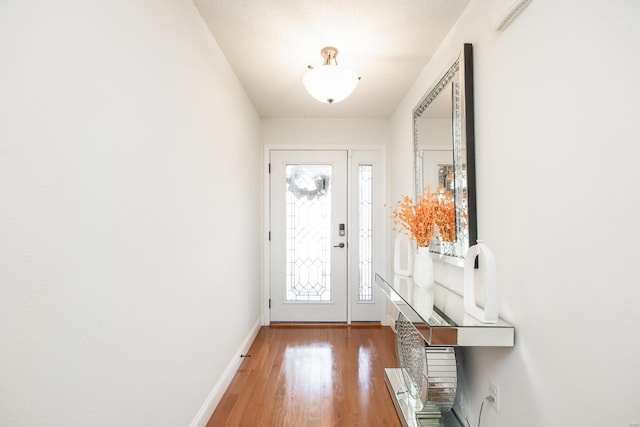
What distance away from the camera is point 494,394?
5.32ft

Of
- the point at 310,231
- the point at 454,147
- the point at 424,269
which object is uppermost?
the point at 454,147

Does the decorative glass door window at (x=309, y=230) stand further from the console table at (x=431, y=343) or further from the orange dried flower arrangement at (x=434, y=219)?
the orange dried flower arrangement at (x=434, y=219)

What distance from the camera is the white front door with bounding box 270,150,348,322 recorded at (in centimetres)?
403

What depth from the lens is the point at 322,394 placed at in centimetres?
240


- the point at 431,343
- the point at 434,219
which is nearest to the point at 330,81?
the point at 434,219

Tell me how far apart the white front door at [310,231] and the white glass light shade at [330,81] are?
1.79m

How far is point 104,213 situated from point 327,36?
6.01 feet

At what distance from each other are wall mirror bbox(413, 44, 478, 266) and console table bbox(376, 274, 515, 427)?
0.34m

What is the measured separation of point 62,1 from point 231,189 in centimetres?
187

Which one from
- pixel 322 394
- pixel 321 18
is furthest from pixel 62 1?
pixel 322 394

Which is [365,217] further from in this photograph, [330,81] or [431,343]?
[431,343]

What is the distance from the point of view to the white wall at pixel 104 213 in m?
0.80

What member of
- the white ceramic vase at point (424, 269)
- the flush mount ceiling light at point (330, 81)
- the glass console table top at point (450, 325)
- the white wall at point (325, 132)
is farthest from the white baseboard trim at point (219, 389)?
the white wall at point (325, 132)

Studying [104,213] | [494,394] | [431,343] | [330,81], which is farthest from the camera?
[330,81]
